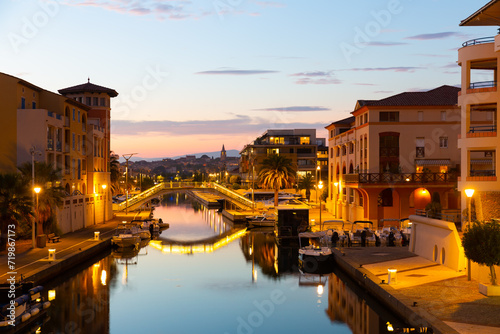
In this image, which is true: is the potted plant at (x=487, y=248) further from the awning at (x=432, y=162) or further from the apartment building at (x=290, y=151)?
the apartment building at (x=290, y=151)

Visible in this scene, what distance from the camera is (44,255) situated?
44188mm

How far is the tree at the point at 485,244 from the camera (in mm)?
29438

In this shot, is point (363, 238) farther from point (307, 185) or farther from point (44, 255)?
point (307, 185)

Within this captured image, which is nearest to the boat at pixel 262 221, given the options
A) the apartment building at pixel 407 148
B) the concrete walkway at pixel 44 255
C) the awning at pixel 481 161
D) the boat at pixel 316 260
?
the apartment building at pixel 407 148

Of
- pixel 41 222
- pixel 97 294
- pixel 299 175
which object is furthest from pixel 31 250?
pixel 299 175

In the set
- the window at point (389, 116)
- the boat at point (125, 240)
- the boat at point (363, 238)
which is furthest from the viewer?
the window at point (389, 116)

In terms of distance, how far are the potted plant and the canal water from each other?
211 inches

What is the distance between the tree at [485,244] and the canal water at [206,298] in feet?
18.2

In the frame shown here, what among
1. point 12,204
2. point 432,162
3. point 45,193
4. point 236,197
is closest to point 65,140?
point 45,193

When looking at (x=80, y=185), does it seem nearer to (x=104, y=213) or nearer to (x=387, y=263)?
(x=104, y=213)

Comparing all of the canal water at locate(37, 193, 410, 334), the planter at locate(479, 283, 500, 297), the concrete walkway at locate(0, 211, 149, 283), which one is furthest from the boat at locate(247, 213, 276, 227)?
the planter at locate(479, 283, 500, 297)

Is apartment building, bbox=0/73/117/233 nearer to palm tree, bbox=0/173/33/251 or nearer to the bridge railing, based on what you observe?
palm tree, bbox=0/173/33/251

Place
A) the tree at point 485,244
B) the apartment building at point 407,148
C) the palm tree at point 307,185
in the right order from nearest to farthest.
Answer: the tree at point 485,244 < the apartment building at point 407,148 < the palm tree at point 307,185

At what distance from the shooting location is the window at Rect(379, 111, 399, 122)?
222ft
